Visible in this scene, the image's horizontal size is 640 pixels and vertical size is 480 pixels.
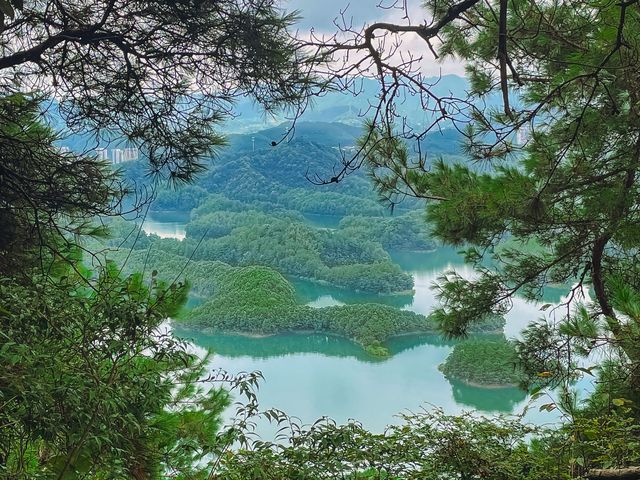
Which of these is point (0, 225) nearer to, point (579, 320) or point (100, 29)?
point (100, 29)

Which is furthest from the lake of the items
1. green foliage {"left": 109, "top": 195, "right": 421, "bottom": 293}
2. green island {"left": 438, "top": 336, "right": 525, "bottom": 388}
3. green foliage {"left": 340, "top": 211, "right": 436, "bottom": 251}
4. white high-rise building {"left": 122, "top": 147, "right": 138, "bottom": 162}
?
white high-rise building {"left": 122, "top": 147, "right": 138, "bottom": 162}

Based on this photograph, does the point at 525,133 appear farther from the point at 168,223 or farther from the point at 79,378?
the point at 168,223

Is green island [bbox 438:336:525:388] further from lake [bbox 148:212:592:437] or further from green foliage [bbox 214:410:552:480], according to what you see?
green foliage [bbox 214:410:552:480]

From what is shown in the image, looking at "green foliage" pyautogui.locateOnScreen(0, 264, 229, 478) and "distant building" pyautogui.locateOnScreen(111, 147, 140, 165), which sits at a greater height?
"distant building" pyautogui.locateOnScreen(111, 147, 140, 165)

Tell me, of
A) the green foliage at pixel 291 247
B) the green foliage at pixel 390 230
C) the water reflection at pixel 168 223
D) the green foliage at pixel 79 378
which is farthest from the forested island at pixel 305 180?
the water reflection at pixel 168 223

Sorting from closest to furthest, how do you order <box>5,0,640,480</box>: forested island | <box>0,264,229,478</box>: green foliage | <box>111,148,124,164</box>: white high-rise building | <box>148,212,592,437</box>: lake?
<box>0,264,229,478</box>: green foliage, <box>5,0,640,480</box>: forested island, <box>111,148,124,164</box>: white high-rise building, <box>148,212,592,437</box>: lake

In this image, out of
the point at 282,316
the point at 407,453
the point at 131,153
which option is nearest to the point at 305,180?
the point at 131,153

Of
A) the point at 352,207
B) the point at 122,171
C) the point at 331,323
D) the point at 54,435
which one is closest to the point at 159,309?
the point at 54,435

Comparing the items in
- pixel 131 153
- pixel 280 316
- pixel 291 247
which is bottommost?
pixel 131 153

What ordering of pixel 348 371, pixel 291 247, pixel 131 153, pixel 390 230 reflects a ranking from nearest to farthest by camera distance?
pixel 131 153 → pixel 348 371 → pixel 291 247 → pixel 390 230
